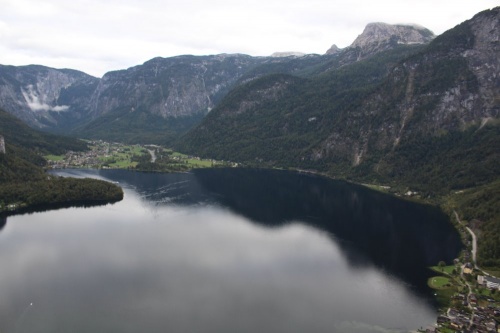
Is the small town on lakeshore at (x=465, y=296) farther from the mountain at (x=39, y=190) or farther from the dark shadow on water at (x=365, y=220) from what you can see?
the mountain at (x=39, y=190)

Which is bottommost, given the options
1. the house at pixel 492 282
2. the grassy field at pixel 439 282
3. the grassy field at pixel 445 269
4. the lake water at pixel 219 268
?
the lake water at pixel 219 268

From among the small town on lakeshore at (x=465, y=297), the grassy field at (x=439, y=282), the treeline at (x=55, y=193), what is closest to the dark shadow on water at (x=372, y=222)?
the grassy field at (x=439, y=282)

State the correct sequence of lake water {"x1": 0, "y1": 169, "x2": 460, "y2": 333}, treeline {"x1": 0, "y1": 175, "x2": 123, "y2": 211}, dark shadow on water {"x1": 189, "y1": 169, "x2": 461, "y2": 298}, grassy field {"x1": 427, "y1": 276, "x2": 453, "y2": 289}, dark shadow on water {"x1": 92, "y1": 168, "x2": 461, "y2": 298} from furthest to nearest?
1. treeline {"x1": 0, "y1": 175, "x2": 123, "y2": 211}
2. dark shadow on water {"x1": 92, "y1": 168, "x2": 461, "y2": 298}
3. dark shadow on water {"x1": 189, "y1": 169, "x2": 461, "y2": 298}
4. grassy field {"x1": 427, "y1": 276, "x2": 453, "y2": 289}
5. lake water {"x1": 0, "y1": 169, "x2": 460, "y2": 333}

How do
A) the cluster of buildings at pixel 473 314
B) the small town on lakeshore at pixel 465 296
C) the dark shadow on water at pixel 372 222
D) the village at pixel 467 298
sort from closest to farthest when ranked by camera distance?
the cluster of buildings at pixel 473 314, the village at pixel 467 298, the small town on lakeshore at pixel 465 296, the dark shadow on water at pixel 372 222

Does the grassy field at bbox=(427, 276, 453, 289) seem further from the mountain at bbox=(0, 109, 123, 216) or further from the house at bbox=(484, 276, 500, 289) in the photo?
the mountain at bbox=(0, 109, 123, 216)

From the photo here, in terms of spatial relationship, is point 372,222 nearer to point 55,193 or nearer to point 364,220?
point 364,220

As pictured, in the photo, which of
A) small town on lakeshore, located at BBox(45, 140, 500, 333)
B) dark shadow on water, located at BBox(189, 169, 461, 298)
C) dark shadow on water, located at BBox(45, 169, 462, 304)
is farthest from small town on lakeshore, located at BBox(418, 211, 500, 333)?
dark shadow on water, located at BBox(189, 169, 461, 298)

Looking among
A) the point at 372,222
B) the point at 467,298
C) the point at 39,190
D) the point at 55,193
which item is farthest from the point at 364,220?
the point at 39,190

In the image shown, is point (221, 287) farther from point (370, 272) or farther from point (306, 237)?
point (306, 237)
